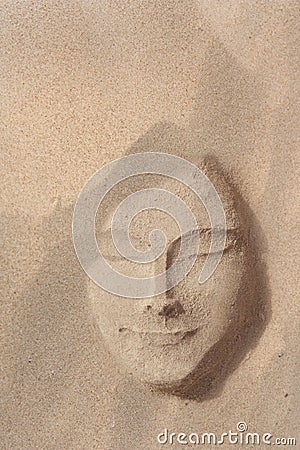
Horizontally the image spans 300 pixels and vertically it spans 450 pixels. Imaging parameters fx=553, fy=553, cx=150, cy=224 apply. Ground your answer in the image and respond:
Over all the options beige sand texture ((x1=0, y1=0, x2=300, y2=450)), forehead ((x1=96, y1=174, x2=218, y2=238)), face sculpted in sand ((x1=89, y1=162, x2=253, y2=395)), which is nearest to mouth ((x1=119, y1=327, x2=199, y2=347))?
face sculpted in sand ((x1=89, y1=162, x2=253, y2=395))

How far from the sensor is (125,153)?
1533 millimetres

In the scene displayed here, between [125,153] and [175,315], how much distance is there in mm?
463

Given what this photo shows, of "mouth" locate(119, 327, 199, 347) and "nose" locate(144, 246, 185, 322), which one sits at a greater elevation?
"nose" locate(144, 246, 185, 322)

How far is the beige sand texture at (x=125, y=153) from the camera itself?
1.52 m

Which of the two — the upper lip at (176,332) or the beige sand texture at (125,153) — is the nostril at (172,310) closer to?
the upper lip at (176,332)

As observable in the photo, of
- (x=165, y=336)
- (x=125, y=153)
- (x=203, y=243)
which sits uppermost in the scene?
(x=125, y=153)

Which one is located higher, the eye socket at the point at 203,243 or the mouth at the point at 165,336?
the eye socket at the point at 203,243

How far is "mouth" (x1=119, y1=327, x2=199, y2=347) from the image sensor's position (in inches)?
57.5

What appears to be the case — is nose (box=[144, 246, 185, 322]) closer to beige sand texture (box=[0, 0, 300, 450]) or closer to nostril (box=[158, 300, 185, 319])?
nostril (box=[158, 300, 185, 319])

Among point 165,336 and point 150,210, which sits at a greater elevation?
point 150,210

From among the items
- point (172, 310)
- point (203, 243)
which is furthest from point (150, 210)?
point (172, 310)

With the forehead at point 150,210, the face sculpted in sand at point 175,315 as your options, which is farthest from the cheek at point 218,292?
the forehead at point 150,210

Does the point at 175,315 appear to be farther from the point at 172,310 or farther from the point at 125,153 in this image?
the point at 125,153

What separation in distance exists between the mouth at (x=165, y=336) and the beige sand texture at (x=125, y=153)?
118mm
